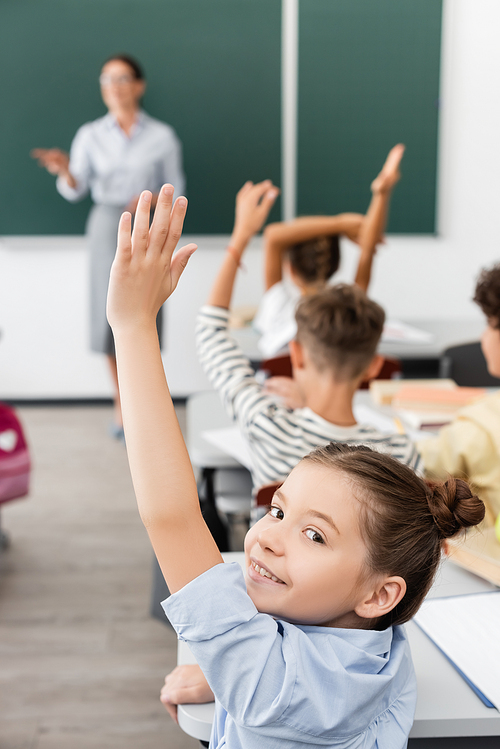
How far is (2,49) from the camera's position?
163 inches

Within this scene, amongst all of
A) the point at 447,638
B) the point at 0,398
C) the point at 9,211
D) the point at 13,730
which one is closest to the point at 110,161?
the point at 9,211

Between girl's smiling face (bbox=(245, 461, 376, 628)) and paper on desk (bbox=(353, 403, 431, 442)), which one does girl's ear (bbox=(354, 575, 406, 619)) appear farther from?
paper on desk (bbox=(353, 403, 431, 442))

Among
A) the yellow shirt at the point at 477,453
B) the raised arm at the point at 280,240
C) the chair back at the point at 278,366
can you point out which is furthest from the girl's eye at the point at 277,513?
the raised arm at the point at 280,240

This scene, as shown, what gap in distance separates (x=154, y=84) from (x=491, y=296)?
3.19 meters

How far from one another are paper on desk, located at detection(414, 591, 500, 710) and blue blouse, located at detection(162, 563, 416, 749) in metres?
0.22

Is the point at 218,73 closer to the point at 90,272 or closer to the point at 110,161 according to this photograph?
the point at 110,161

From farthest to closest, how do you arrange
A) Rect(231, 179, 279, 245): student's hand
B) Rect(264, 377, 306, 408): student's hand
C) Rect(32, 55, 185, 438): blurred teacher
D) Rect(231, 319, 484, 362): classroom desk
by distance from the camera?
Rect(32, 55, 185, 438): blurred teacher
Rect(231, 319, 484, 362): classroom desk
Rect(264, 377, 306, 408): student's hand
Rect(231, 179, 279, 245): student's hand

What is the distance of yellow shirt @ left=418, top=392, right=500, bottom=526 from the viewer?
4.48 feet

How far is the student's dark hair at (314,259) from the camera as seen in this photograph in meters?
2.69

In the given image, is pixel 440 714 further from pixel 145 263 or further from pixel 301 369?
pixel 301 369

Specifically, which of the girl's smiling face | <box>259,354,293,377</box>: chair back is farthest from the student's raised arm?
<box>259,354,293,377</box>: chair back

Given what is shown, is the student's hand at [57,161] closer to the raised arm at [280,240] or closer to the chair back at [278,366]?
the raised arm at [280,240]

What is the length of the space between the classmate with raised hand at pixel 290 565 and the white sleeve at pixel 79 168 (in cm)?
364

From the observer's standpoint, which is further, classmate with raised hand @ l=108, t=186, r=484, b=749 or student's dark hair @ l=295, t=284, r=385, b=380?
student's dark hair @ l=295, t=284, r=385, b=380
